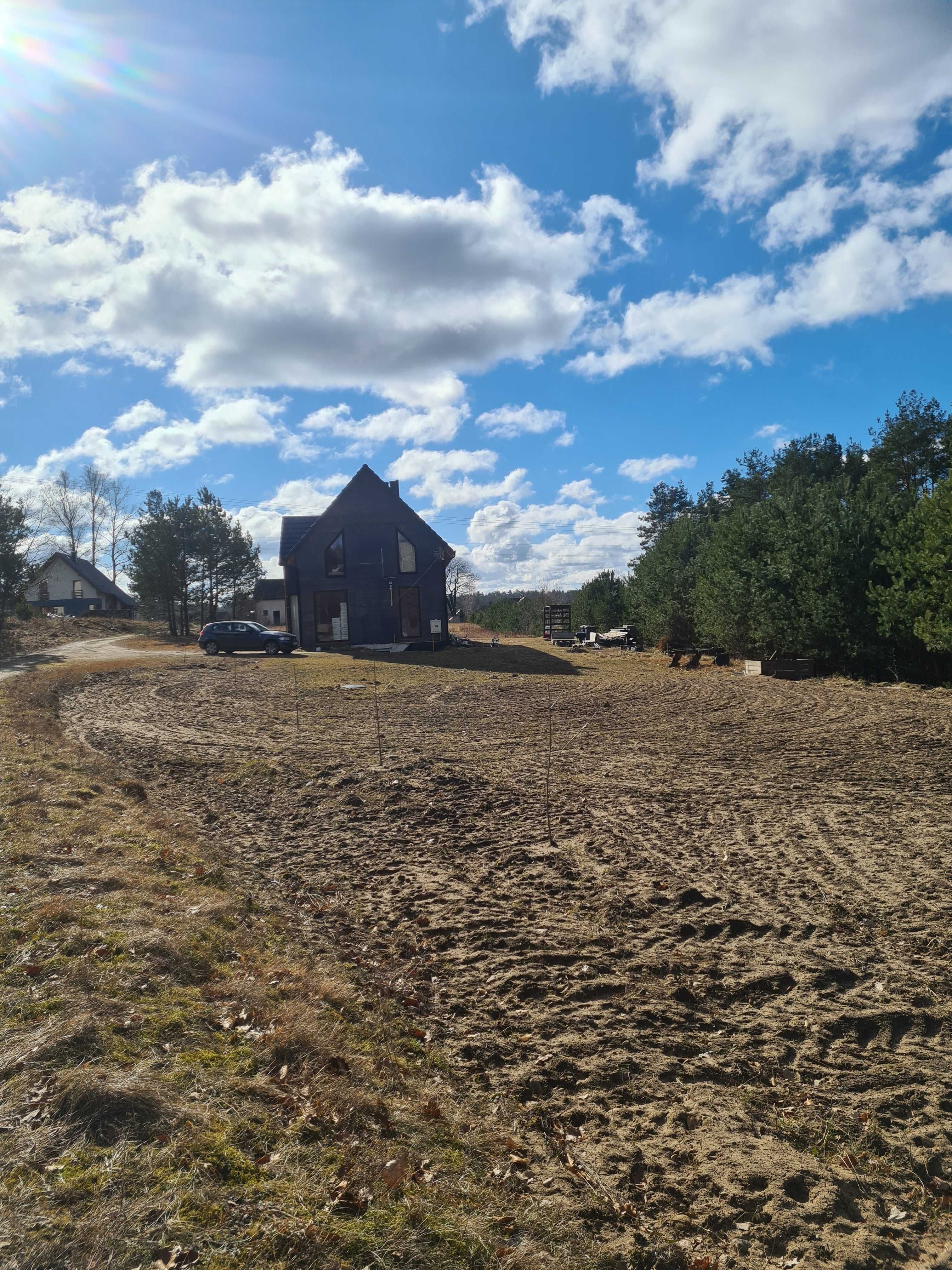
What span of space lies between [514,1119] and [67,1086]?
2052mm

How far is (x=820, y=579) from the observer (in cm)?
2192

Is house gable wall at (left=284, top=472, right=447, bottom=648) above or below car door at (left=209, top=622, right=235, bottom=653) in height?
above

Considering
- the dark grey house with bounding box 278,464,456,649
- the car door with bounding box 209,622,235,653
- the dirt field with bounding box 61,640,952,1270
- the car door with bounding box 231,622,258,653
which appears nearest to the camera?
the dirt field with bounding box 61,640,952,1270

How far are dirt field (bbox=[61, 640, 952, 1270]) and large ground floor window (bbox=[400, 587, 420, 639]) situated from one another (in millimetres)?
22924

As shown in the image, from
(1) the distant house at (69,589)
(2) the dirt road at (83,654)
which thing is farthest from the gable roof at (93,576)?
(2) the dirt road at (83,654)

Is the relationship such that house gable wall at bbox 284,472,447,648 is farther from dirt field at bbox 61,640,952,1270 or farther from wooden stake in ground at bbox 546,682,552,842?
dirt field at bbox 61,640,952,1270

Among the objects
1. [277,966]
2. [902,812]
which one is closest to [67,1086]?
[277,966]

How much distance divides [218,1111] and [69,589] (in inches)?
3072

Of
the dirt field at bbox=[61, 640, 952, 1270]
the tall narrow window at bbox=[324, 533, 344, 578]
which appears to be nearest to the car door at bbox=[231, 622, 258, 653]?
the tall narrow window at bbox=[324, 533, 344, 578]

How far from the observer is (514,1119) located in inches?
146

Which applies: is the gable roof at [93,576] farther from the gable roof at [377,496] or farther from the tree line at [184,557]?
the gable roof at [377,496]

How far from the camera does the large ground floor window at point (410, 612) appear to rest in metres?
36.4

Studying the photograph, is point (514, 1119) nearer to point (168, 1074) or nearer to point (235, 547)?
point (168, 1074)

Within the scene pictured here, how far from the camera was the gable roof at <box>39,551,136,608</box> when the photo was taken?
71.4m
